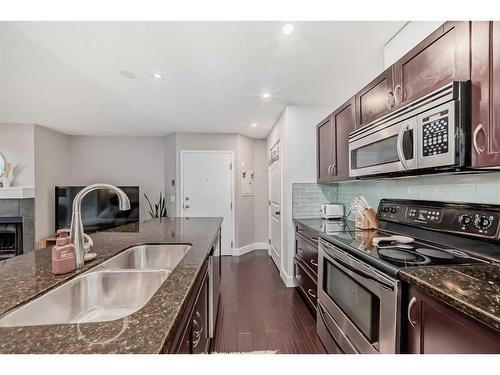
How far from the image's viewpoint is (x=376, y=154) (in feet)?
5.33

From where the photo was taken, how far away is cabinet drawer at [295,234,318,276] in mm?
2146

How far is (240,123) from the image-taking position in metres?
3.91

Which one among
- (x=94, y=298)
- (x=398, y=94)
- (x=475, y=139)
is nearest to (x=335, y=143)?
(x=398, y=94)

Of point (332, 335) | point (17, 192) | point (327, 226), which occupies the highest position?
point (17, 192)

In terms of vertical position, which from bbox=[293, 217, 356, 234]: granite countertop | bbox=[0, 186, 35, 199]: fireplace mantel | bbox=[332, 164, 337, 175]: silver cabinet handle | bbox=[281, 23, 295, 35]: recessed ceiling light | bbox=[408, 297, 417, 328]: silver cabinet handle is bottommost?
bbox=[408, 297, 417, 328]: silver cabinet handle

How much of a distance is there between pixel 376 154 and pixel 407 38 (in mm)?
829

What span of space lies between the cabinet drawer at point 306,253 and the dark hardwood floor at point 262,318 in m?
0.48

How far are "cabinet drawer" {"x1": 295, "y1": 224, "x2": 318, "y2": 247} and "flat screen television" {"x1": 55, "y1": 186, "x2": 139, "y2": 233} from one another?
128 inches

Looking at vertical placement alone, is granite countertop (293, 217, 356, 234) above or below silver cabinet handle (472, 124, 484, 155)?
below

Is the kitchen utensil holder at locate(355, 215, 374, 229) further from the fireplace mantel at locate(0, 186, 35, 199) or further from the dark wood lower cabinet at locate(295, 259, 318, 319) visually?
the fireplace mantel at locate(0, 186, 35, 199)

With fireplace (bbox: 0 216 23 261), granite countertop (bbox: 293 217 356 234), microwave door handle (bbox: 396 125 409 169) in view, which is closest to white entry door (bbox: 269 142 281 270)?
granite countertop (bbox: 293 217 356 234)

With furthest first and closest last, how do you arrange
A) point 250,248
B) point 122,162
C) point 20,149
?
point 122,162, point 250,248, point 20,149

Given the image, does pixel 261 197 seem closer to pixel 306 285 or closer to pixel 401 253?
pixel 306 285
